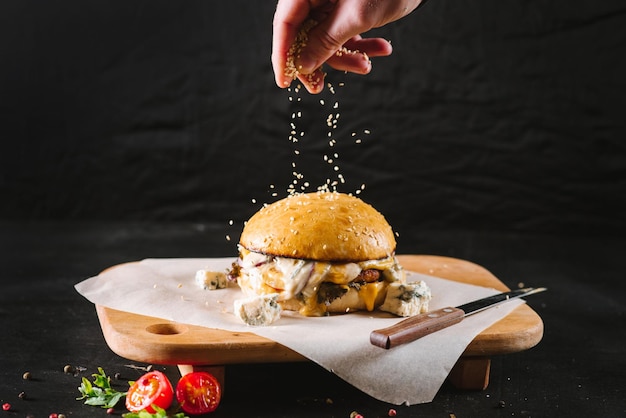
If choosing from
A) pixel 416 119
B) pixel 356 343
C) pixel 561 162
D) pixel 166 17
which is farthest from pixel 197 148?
pixel 356 343

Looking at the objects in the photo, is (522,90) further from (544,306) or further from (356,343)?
(356,343)

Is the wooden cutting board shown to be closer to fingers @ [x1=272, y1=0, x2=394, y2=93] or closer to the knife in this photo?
the knife

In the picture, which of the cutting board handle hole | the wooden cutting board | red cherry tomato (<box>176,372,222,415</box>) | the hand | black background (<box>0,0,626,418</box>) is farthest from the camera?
black background (<box>0,0,626,418</box>)

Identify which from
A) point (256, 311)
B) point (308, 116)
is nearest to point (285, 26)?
point (256, 311)

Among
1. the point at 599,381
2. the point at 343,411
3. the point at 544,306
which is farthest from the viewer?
the point at 544,306

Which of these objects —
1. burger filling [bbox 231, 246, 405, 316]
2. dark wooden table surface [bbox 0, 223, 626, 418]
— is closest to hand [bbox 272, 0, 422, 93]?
burger filling [bbox 231, 246, 405, 316]

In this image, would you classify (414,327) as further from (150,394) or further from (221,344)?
(150,394)

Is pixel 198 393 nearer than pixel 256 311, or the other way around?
pixel 198 393
